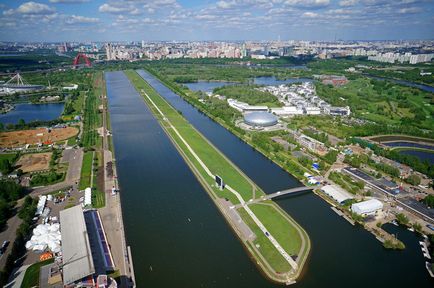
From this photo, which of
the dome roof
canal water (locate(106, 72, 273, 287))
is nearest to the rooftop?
canal water (locate(106, 72, 273, 287))

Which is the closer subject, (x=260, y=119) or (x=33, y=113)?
(x=260, y=119)

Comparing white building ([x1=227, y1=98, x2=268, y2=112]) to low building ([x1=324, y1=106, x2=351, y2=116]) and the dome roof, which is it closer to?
the dome roof

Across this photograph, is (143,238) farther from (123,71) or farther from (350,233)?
(123,71)

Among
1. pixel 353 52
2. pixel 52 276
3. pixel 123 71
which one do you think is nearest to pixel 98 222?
pixel 52 276

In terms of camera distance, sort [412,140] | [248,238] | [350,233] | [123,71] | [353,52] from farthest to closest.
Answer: [353,52], [123,71], [412,140], [350,233], [248,238]

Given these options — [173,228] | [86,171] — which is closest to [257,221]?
[173,228]

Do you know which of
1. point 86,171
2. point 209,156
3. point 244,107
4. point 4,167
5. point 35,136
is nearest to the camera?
point 4,167

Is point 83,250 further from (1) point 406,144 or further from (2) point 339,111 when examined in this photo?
(2) point 339,111
